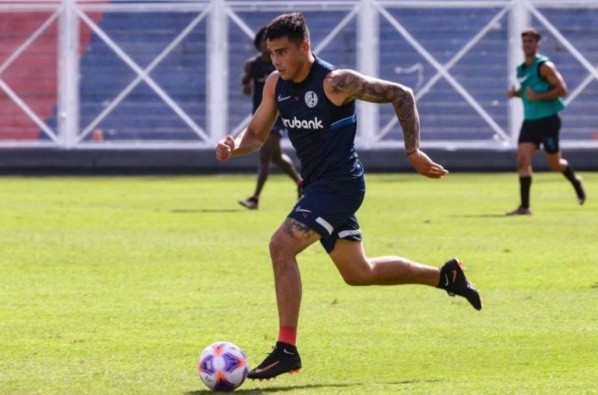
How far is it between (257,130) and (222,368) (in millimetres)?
1828

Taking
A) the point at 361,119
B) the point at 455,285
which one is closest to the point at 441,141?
the point at 361,119

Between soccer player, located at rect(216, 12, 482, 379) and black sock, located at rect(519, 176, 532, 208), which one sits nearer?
soccer player, located at rect(216, 12, 482, 379)

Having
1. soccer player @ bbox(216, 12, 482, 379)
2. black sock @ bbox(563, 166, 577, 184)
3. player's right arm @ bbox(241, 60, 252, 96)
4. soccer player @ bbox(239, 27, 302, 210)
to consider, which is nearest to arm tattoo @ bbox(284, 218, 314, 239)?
soccer player @ bbox(216, 12, 482, 379)

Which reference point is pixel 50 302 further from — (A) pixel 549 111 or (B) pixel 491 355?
(A) pixel 549 111

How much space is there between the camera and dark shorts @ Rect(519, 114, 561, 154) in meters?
19.8

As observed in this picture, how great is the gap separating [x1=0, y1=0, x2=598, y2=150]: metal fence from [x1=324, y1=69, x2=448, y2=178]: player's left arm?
21.6 m

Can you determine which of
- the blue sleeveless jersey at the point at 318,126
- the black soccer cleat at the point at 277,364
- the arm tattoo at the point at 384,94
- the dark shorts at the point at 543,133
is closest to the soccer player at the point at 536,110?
the dark shorts at the point at 543,133

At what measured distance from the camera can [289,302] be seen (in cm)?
852

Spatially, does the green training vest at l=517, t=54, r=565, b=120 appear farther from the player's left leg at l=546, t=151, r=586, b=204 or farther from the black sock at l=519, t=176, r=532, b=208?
the black sock at l=519, t=176, r=532, b=208

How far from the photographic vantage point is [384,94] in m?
8.90

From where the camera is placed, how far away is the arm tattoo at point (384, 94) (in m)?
8.80

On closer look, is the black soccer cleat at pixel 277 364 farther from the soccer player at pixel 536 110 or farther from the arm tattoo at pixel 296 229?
the soccer player at pixel 536 110

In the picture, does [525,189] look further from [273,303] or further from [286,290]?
[286,290]

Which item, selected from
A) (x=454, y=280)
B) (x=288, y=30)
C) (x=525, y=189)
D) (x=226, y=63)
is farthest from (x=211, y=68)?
(x=288, y=30)
